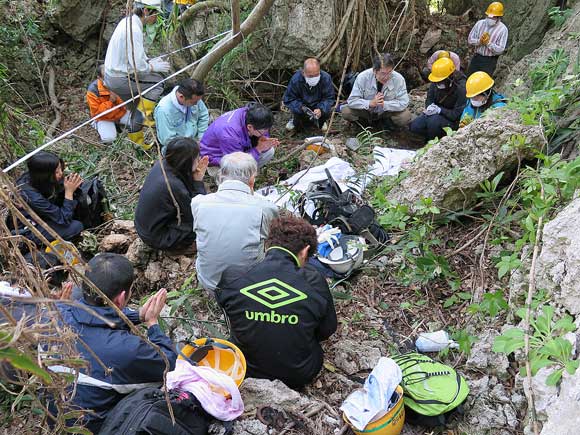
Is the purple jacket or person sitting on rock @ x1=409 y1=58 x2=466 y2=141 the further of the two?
person sitting on rock @ x1=409 y1=58 x2=466 y2=141

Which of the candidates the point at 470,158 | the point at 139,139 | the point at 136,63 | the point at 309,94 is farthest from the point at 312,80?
the point at 470,158

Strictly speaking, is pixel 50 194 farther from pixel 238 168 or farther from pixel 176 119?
pixel 238 168

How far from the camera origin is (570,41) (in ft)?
16.7

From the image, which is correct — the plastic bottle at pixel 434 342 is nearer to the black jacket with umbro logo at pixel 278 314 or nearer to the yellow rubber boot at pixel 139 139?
the black jacket with umbro logo at pixel 278 314

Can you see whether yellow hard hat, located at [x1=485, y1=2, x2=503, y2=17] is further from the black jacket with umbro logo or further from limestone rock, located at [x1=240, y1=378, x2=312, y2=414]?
limestone rock, located at [x1=240, y1=378, x2=312, y2=414]

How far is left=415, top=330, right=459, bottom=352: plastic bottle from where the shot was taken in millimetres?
2834

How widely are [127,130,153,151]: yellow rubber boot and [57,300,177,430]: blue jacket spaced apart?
12.5 feet

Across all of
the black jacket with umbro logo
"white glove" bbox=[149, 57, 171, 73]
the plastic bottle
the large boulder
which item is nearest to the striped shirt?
the large boulder

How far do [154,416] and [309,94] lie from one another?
478 cm

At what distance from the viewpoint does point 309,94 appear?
5.98m

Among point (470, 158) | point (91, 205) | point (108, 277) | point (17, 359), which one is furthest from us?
point (91, 205)

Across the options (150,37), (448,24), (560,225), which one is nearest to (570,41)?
(448,24)

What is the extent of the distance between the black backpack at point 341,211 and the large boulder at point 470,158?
0.36m

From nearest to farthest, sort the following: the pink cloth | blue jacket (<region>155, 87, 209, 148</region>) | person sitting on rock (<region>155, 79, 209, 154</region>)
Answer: the pink cloth
person sitting on rock (<region>155, 79, 209, 154</region>)
blue jacket (<region>155, 87, 209, 148</region>)
